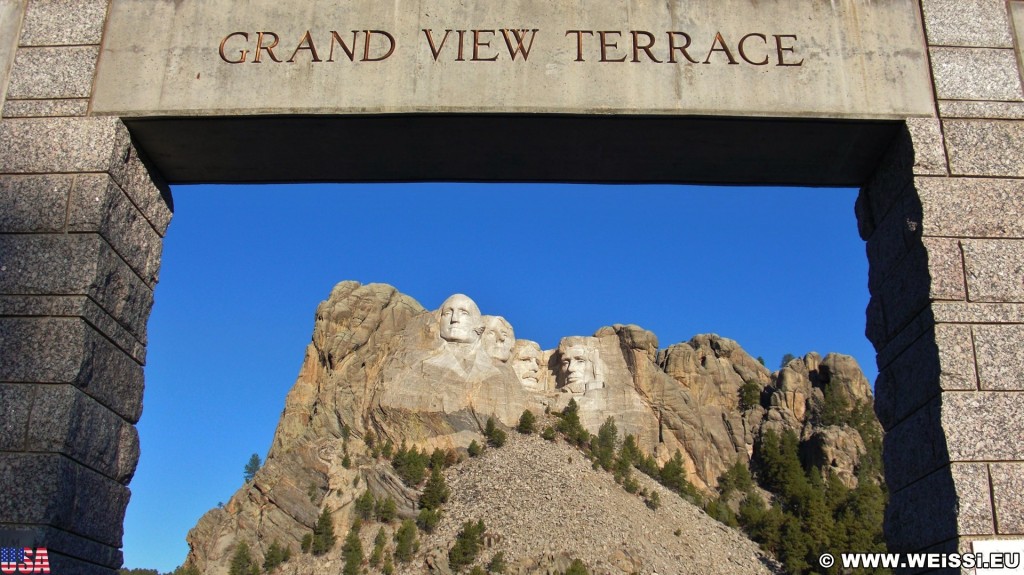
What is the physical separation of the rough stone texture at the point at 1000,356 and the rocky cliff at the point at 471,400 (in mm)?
63570

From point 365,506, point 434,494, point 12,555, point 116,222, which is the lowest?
point 12,555

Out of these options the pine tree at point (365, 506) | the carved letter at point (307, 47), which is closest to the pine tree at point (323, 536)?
the pine tree at point (365, 506)

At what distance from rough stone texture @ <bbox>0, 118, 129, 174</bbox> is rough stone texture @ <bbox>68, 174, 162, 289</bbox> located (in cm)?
14

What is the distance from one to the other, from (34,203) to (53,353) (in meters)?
1.09

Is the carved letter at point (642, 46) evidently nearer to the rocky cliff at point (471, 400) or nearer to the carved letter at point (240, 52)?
the carved letter at point (240, 52)

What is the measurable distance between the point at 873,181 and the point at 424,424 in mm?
76985

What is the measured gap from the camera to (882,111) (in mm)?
6875

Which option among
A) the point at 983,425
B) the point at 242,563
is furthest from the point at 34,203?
the point at 242,563

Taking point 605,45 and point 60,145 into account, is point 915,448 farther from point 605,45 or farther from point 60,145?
A: point 60,145

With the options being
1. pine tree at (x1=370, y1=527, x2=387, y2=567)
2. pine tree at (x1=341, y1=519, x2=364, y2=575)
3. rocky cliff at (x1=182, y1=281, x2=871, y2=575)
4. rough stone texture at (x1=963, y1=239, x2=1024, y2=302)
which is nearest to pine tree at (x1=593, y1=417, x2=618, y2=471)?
rocky cliff at (x1=182, y1=281, x2=871, y2=575)

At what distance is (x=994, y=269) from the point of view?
21.3 ft

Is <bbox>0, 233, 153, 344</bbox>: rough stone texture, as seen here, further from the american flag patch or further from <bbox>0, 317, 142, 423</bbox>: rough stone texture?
the american flag patch

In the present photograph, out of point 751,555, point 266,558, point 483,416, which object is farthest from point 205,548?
point 751,555

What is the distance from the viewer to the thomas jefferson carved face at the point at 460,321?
290 ft
